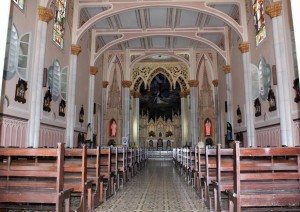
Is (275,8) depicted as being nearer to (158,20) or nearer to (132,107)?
(158,20)

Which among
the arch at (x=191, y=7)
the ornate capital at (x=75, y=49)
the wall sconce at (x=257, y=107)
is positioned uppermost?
the arch at (x=191, y=7)

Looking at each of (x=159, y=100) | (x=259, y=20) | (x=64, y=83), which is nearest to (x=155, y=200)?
(x=64, y=83)

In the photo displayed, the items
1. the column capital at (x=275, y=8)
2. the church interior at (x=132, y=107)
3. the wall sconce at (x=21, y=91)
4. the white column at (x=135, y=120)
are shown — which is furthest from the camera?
the white column at (x=135, y=120)

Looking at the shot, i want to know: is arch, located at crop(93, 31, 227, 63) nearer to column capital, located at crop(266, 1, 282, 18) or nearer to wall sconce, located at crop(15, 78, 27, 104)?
column capital, located at crop(266, 1, 282, 18)

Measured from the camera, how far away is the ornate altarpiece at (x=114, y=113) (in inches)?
913

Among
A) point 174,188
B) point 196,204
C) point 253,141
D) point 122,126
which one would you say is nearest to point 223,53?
point 253,141

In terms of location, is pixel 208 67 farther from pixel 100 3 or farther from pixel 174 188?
pixel 174 188

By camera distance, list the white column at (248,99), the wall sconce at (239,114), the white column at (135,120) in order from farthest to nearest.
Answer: the white column at (135,120) < the wall sconce at (239,114) < the white column at (248,99)

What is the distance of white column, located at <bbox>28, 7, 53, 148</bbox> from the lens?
403 inches

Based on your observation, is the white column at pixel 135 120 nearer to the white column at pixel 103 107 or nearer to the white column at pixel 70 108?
the white column at pixel 103 107

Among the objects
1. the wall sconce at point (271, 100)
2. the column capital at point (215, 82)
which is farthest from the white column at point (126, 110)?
the wall sconce at point (271, 100)

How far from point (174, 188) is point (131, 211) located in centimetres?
310

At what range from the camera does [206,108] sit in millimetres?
23797

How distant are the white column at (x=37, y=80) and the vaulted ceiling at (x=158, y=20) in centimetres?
427
